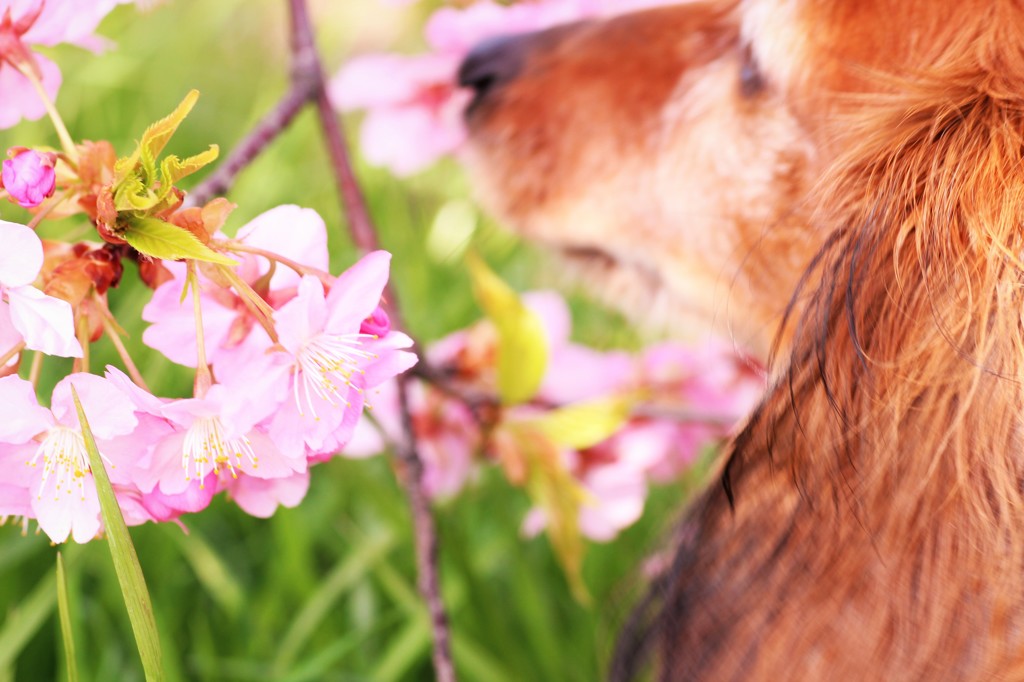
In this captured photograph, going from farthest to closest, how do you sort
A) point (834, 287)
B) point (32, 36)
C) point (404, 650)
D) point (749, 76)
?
point (404, 650) < point (749, 76) < point (834, 287) < point (32, 36)

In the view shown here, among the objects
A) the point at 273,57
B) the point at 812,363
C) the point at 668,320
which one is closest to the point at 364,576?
the point at 668,320

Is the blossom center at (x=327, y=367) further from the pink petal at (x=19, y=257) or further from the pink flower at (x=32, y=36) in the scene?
the pink flower at (x=32, y=36)

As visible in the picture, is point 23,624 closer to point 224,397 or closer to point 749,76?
point 224,397

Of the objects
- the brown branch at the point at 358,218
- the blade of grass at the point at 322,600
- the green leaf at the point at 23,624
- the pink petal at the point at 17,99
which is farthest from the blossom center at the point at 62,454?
the blade of grass at the point at 322,600

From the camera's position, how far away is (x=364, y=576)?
1.32 metres

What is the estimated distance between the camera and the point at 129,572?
0.50m

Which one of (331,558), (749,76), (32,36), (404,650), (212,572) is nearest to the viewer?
(32,36)

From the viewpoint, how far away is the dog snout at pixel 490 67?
44.5 inches

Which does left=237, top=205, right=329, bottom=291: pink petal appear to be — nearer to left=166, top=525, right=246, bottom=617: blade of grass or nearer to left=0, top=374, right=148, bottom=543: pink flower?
left=0, top=374, right=148, bottom=543: pink flower

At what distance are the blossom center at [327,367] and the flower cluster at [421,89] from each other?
746mm

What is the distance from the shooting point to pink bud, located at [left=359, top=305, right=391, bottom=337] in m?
0.52

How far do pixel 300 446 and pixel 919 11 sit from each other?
55 cm

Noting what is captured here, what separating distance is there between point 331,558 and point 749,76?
997 mm

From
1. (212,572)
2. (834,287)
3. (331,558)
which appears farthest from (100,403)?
(331,558)
